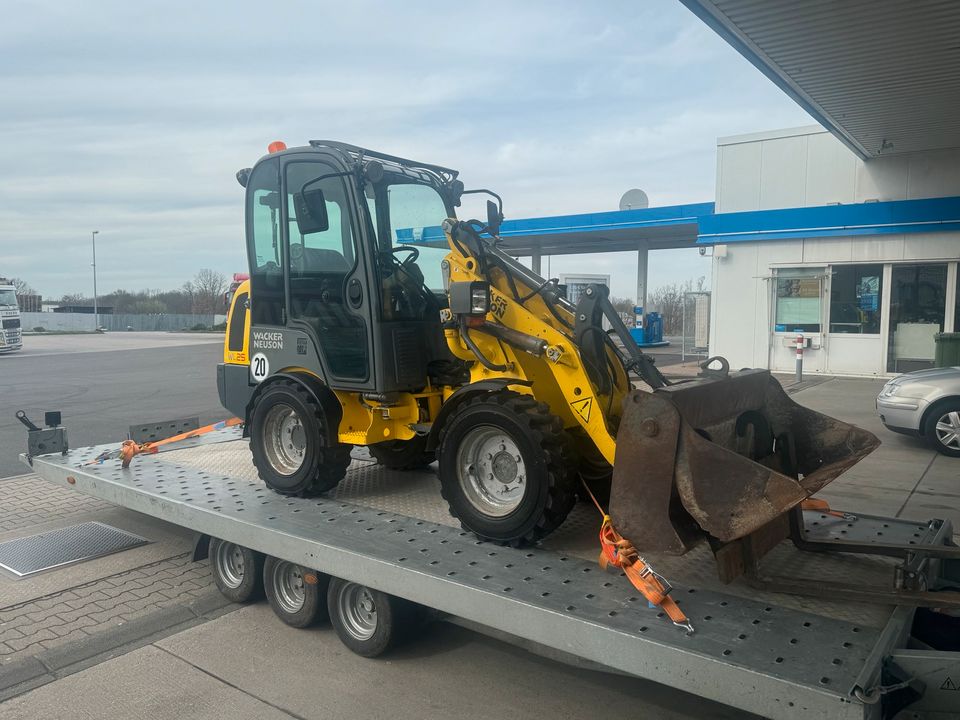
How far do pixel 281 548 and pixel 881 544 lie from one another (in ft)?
10.2

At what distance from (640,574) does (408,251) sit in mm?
2783

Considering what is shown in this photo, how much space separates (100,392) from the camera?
16.5 meters

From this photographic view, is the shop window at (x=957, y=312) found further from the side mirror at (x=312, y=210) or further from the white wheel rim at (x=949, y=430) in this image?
the side mirror at (x=312, y=210)

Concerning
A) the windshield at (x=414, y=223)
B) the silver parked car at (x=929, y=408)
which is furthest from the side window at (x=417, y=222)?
the silver parked car at (x=929, y=408)

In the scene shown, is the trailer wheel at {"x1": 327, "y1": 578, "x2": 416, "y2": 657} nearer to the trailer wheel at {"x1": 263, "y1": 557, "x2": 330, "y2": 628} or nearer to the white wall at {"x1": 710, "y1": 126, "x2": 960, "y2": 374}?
the trailer wheel at {"x1": 263, "y1": 557, "x2": 330, "y2": 628}

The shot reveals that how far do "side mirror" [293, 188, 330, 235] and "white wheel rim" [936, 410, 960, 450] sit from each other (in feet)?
26.2

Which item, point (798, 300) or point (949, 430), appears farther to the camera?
point (798, 300)

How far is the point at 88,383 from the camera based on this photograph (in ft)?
60.3

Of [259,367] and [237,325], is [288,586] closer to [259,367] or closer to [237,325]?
[259,367]

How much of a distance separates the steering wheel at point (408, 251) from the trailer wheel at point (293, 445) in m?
1.06

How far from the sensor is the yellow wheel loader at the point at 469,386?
125 inches

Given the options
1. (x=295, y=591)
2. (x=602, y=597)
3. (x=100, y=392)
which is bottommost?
(x=100, y=392)

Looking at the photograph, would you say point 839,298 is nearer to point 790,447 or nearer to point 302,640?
point 790,447

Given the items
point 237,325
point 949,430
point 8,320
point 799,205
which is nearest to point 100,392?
point 237,325
